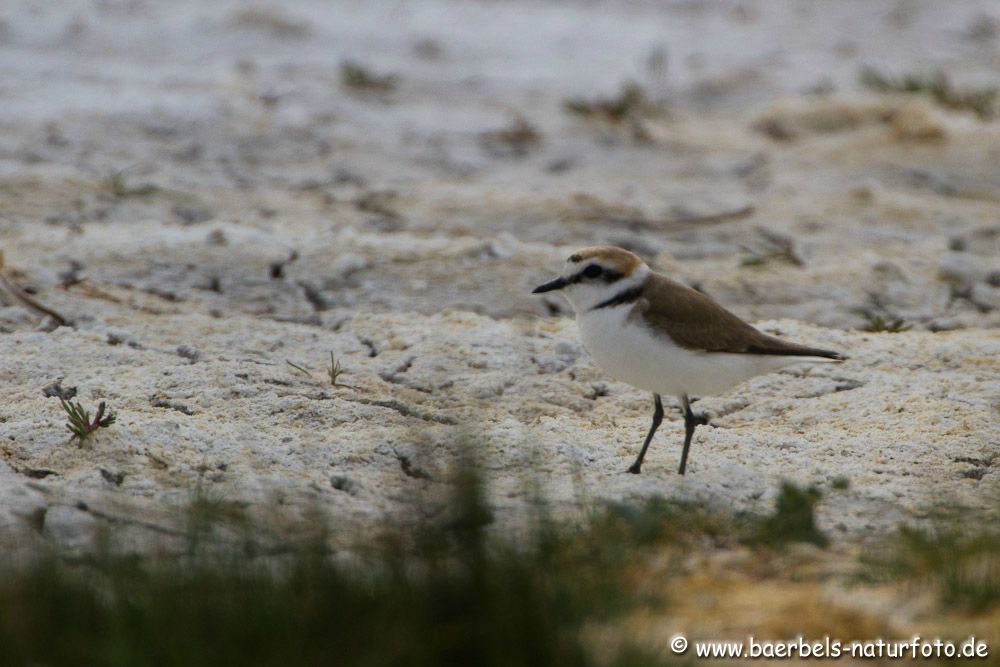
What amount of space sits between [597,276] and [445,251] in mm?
1733

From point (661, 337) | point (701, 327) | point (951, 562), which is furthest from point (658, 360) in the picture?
point (951, 562)

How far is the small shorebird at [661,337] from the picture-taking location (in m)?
3.73

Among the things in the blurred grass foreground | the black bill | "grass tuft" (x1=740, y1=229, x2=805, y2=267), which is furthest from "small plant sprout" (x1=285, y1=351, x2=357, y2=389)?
"grass tuft" (x1=740, y1=229, x2=805, y2=267)

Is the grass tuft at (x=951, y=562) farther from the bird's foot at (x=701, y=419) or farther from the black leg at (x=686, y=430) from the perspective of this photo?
the bird's foot at (x=701, y=419)

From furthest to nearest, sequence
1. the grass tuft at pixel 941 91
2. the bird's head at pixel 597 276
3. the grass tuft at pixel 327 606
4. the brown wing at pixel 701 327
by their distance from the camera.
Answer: the grass tuft at pixel 941 91
the bird's head at pixel 597 276
the brown wing at pixel 701 327
the grass tuft at pixel 327 606

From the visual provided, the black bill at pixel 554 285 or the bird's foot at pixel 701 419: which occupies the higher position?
the black bill at pixel 554 285

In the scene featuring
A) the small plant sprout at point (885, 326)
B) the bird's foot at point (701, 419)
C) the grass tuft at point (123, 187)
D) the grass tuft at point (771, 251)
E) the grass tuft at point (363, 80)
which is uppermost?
the grass tuft at point (363, 80)

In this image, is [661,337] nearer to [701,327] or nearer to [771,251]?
[701,327]

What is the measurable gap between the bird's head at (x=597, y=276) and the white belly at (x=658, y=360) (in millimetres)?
99

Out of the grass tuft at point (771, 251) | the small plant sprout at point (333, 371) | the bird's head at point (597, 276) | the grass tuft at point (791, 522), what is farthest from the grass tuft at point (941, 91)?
the grass tuft at point (791, 522)

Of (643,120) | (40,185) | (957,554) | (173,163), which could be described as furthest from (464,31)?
(957,554)

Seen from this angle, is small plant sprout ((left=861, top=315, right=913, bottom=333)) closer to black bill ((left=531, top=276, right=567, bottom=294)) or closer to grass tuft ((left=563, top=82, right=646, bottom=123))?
black bill ((left=531, top=276, right=567, bottom=294))

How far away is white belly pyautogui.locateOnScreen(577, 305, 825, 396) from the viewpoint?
3711mm

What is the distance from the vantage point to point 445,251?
558cm
